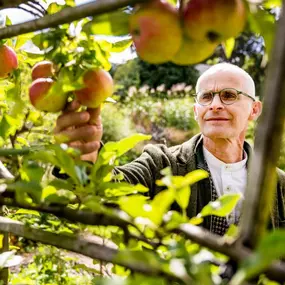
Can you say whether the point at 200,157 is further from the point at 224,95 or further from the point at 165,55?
the point at 165,55

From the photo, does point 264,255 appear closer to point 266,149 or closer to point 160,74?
point 266,149

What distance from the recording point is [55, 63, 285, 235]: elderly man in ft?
8.48

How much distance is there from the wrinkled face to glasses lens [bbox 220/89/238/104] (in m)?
0.02

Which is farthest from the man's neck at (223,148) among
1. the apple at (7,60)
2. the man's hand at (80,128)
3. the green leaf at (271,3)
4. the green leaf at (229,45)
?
the green leaf at (271,3)

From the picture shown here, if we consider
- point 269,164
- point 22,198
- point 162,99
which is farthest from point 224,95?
point 162,99

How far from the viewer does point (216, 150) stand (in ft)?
9.34

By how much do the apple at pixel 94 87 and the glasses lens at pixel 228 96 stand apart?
1.81 meters

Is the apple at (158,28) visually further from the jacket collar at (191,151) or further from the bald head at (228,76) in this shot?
the bald head at (228,76)

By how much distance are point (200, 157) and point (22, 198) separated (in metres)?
2.03

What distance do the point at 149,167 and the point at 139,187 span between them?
1.65 metres

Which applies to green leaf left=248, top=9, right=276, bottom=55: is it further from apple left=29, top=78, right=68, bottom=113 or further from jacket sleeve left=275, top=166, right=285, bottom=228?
jacket sleeve left=275, top=166, right=285, bottom=228

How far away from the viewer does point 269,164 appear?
0.55 m

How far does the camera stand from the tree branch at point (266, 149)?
53 centimetres

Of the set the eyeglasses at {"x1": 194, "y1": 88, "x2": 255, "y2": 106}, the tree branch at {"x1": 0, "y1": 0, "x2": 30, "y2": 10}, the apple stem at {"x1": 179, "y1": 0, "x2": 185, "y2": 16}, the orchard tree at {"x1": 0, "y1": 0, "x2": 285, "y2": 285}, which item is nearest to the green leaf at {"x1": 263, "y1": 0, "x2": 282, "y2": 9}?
the orchard tree at {"x1": 0, "y1": 0, "x2": 285, "y2": 285}
